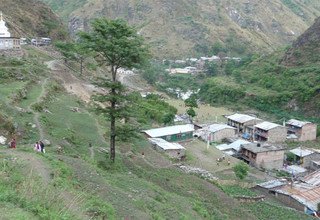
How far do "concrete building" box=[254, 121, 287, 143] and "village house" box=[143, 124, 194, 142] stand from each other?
11630mm

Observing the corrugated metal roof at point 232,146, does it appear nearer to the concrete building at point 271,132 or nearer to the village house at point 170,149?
the concrete building at point 271,132

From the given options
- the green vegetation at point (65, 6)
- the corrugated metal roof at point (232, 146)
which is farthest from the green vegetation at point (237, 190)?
the green vegetation at point (65, 6)

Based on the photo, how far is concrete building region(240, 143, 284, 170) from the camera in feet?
127

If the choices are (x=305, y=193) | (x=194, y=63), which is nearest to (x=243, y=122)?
(x=305, y=193)

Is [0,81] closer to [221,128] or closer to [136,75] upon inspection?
[221,128]

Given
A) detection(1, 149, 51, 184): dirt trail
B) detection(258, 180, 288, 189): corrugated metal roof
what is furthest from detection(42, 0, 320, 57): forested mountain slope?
detection(1, 149, 51, 184): dirt trail

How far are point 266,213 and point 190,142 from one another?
15.9 meters

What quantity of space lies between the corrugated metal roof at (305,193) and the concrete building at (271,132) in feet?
55.1

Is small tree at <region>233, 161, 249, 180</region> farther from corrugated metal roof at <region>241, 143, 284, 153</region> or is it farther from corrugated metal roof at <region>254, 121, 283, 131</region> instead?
corrugated metal roof at <region>254, 121, 283, 131</region>

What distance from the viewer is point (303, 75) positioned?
2817 inches

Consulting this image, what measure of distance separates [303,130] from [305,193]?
2263 centimetres

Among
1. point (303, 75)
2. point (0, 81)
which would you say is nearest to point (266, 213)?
point (0, 81)

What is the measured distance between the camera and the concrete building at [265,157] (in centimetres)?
3856

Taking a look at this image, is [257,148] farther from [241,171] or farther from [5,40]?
[5,40]
